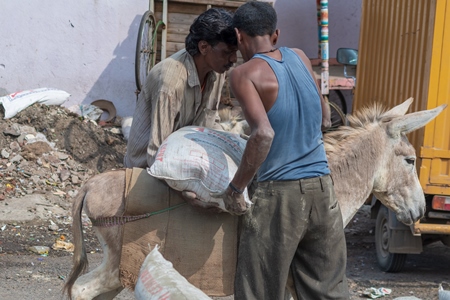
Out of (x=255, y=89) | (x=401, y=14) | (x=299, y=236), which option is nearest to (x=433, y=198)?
(x=401, y=14)

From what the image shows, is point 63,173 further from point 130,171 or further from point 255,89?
point 255,89

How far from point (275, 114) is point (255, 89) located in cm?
18

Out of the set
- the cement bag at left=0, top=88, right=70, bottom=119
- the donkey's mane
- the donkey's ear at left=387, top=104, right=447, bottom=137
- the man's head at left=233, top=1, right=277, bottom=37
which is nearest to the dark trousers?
the donkey's mane

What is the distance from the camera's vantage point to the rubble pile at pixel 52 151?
858 centimetres

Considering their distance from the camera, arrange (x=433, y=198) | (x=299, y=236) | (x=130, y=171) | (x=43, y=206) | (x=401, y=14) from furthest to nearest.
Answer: (x=43, y=206)
(x=401, y=14)
(x=433, y=198)
(x=130, y=171)
(x=299, y=236)

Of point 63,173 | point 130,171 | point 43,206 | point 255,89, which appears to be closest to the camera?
point 255,89

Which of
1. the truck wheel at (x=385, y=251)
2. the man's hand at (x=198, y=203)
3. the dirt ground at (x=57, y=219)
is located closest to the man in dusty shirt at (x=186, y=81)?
the man's hand at (x=198, y=203)

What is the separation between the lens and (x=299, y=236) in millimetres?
3684

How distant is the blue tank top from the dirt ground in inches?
108

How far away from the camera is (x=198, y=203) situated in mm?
3893

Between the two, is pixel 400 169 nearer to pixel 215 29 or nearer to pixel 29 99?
pixel 215 29

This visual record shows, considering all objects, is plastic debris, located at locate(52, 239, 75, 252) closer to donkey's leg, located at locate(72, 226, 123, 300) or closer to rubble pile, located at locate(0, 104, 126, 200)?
rubble pile, located at locate(0, 104, 126, 200)

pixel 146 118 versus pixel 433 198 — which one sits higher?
pixel 146 118

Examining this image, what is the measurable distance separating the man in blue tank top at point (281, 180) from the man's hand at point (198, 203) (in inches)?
7.3
